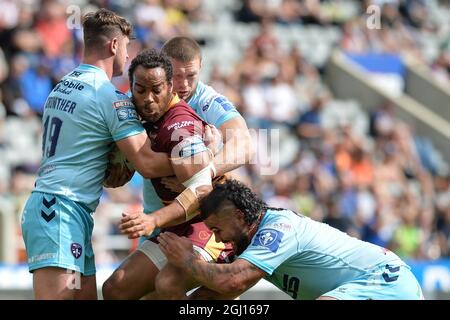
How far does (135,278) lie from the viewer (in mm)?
7555

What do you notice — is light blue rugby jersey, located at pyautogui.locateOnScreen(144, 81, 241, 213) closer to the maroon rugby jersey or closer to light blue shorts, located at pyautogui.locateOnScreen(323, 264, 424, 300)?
the maroon rugby jersey

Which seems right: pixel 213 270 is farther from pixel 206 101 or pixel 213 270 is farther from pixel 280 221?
pixel 206 101

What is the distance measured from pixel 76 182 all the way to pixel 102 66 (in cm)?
86

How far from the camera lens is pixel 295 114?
1788 cm

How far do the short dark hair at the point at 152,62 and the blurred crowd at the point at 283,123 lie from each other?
5934mm

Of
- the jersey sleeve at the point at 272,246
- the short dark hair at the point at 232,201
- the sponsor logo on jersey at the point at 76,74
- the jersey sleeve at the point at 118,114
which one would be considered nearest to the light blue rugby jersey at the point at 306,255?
the jersey sleeve at the point at 272,246

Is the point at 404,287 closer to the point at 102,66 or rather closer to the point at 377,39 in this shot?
the point at 102,66

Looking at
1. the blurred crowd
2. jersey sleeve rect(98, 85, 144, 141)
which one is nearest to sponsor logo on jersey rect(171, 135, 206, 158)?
jersey sleeve rect(98, 85, 144, 141)

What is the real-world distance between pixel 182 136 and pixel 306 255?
118cm

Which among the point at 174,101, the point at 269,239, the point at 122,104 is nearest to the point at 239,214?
the point at 269,239

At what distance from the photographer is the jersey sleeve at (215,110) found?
811 cm

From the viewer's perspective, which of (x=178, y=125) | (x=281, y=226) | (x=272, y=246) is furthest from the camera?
(x=178, y=125)

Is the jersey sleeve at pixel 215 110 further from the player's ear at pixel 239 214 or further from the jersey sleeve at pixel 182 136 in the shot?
the player's ear at pixel 239 214

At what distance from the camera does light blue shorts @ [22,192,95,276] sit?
7195mm
